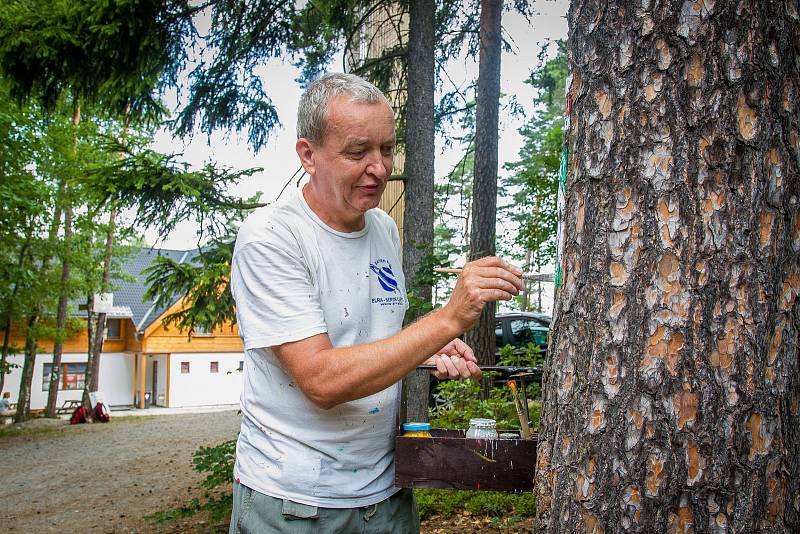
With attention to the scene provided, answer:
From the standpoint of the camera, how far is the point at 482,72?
8.73 meters

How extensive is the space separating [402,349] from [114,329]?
119 ft

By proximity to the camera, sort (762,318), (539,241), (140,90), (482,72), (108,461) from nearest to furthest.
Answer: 1. (762,318)
2. (140,90)
3. (482,72)
4. (539,241)
5. (108,461)

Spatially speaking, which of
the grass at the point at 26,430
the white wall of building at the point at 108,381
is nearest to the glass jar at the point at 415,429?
the grass at the point at 26,430

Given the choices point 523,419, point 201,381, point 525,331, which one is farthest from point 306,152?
point 201,381

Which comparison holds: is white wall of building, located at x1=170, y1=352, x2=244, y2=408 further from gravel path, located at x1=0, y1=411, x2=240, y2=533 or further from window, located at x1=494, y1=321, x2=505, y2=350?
window, located at x1=494, y1=321, x2=505, y2=350

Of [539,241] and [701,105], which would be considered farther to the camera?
[539,241]

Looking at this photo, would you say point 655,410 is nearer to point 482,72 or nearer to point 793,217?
point 793,217

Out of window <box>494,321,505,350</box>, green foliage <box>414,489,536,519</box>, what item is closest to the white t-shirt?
green foliage <box>414,489,536,519</box>

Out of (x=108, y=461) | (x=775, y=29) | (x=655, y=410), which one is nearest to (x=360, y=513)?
(x=655, y=410)

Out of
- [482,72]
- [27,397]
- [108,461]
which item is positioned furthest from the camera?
[27,397]

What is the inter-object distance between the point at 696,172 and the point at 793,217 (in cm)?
21

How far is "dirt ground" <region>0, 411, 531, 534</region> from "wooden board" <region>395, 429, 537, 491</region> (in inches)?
145

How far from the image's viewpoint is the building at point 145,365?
1246 inches

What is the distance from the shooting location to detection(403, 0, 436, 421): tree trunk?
686cm
